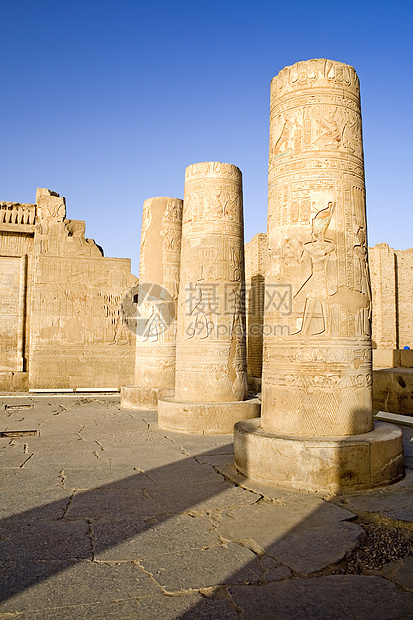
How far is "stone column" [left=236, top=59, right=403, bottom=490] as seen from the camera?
4012 millimetres

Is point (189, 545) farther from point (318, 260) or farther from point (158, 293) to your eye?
point (158, 293)

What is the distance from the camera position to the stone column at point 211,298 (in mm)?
6844

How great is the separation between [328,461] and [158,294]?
19.5 feet

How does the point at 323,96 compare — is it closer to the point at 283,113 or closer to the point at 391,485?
the point at 283,113

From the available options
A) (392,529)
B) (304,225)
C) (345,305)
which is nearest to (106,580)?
(392,529)

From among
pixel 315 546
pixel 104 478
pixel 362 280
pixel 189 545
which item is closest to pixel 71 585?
pixel 189 545

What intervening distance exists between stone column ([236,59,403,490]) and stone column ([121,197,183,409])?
485 cm

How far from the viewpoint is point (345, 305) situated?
4.10 meters

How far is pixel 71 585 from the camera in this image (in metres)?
2.29

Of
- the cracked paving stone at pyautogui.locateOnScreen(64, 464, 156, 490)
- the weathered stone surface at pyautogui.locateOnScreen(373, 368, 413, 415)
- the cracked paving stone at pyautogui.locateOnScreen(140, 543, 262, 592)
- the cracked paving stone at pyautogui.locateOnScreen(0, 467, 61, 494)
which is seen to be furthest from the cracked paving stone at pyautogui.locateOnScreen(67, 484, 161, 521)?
the weathered stone surface at pyautogui.locateOnScreen(373, 368, 413, 415)

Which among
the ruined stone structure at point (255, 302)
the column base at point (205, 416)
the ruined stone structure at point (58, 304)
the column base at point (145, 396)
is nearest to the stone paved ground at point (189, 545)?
the column base at point (205, 416)

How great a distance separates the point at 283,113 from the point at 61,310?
346 inches

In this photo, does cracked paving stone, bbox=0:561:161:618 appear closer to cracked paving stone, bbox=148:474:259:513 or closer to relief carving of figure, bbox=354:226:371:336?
cracked paving stone, bbox=148:474:259:513

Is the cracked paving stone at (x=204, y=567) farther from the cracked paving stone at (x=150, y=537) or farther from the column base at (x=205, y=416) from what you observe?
the column base at (x=205, y=416)
